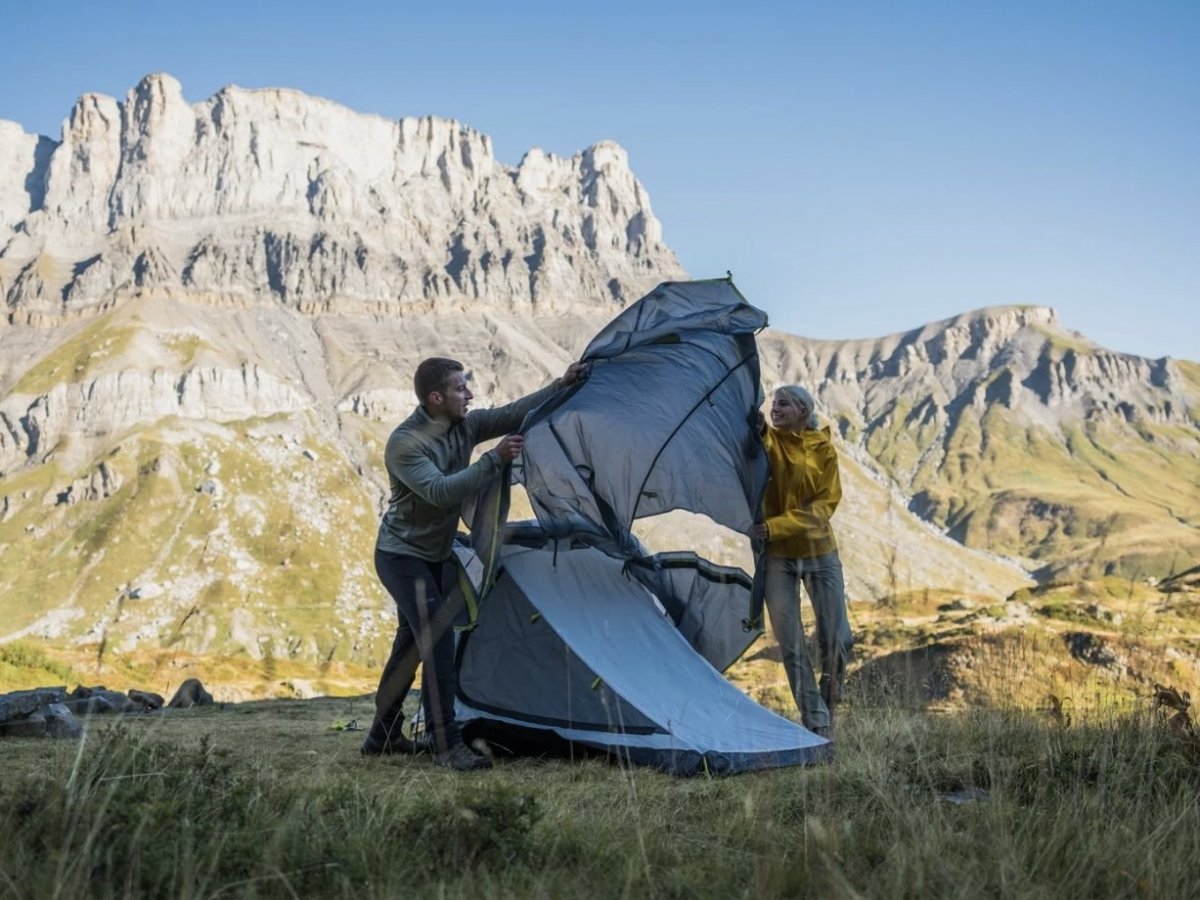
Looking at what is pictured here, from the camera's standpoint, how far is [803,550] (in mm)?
7496

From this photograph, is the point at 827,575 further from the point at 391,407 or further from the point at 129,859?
the point at 391,407

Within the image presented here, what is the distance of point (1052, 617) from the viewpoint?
15.4m

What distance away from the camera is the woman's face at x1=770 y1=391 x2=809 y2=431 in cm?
770

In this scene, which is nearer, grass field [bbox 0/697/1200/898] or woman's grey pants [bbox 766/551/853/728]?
grass field [bbox 0/697/1200/898]

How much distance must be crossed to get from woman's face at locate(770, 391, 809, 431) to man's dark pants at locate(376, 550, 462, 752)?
2720 millimetres

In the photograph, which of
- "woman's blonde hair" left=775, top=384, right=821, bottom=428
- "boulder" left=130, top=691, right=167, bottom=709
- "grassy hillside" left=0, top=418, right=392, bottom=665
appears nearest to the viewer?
"woman's blonde hair" left=775, top=384, right=821, bottom=428

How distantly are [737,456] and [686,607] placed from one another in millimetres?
1326

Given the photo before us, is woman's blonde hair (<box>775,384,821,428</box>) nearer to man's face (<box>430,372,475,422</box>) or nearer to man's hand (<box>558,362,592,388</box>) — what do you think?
man's hand (<box>558,362,592,388</box>)

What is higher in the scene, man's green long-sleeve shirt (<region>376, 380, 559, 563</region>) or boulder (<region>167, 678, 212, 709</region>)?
man's green long-sleeve shirt (<region>376, 380, 559, 563</region>)

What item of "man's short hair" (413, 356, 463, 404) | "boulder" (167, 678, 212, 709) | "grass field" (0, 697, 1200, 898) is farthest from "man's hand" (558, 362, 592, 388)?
"boulder" (167, 678, 212, 709)

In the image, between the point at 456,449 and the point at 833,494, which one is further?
the point at 833,494

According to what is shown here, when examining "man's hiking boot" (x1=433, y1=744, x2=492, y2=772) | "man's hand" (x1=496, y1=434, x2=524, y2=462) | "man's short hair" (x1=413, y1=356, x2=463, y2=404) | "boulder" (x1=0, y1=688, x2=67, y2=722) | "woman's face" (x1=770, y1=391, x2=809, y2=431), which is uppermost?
"man's short hair" (x1=413, y1=356, x2=463, y2=404)

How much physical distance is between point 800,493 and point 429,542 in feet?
8.88

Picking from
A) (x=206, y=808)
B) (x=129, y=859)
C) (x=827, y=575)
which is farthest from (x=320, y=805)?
(x=827, y=575)
